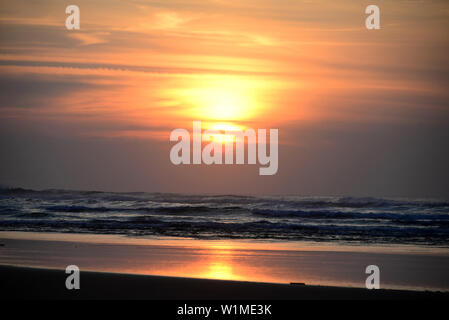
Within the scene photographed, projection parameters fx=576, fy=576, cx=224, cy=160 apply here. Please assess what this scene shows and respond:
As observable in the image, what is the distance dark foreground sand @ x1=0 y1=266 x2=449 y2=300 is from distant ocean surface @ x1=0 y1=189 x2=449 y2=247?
9.62 m

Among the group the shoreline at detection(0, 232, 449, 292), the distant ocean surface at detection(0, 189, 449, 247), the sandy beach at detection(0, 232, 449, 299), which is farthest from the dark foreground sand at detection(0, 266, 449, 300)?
the distant ocean surface at detection(0, 189, 449, 247)

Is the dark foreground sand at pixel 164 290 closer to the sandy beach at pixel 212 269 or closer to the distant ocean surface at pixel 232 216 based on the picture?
the sandy beach at pixel 212 269

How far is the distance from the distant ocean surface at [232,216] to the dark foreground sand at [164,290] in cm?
962

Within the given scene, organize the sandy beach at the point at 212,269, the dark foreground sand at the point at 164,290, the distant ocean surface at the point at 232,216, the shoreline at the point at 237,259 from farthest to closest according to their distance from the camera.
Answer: the distant ocean surface at the point at 232,216, the shoreline at the point at 237,259, the sandy beach at the point at 212,269, the dark foreground sand at the point at 164,290

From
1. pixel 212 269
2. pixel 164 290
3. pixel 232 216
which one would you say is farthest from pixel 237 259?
pixel 232 216

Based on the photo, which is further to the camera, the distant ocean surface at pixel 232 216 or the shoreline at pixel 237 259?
the distant ocean surface at pixel 232 216

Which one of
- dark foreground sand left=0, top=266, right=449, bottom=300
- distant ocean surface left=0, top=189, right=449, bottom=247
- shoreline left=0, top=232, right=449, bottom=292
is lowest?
dark foreground sand left=0, top=266, right=449, bottom=300

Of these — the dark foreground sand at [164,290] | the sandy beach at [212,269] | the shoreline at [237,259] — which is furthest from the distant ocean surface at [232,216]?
the dark foreground sand at [164,290]

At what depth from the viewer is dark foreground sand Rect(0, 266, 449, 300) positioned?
10078 millimetres

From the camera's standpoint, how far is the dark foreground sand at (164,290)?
33.1ft

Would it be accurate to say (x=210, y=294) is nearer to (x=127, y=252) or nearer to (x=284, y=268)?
(x=284, y=268)

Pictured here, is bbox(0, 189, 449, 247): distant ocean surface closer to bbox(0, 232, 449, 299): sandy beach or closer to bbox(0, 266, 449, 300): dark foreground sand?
bbox(0, 232, 449, 299): sandy beach
